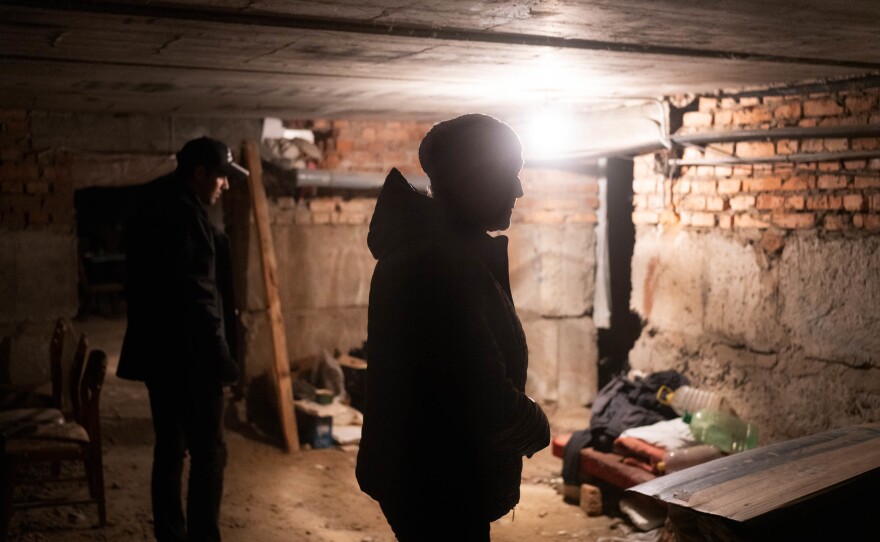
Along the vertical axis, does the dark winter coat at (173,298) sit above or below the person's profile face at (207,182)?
below

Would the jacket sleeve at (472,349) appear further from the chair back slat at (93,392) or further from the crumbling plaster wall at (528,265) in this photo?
the crumbling plaster wall at (528,265)

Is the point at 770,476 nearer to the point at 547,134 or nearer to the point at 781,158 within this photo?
the point at 781,158

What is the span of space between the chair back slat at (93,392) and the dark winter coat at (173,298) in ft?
2.40

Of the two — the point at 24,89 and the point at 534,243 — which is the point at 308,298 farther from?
the point at 24,89

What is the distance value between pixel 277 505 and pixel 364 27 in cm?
309

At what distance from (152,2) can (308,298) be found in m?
4.21

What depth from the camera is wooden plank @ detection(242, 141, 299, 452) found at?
5840mm

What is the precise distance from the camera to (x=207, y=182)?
3574 mm

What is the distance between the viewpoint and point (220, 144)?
3508 mm

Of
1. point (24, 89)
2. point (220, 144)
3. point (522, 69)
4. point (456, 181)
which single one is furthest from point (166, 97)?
point (456, 181)

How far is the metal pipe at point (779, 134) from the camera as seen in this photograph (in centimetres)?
412

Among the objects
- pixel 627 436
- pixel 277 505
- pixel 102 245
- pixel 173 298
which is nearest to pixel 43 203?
pixel 277 505

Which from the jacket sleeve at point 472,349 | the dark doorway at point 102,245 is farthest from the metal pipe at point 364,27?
the dark doorway at point 102,245

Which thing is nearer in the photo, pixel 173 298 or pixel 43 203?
pixel 173 298
